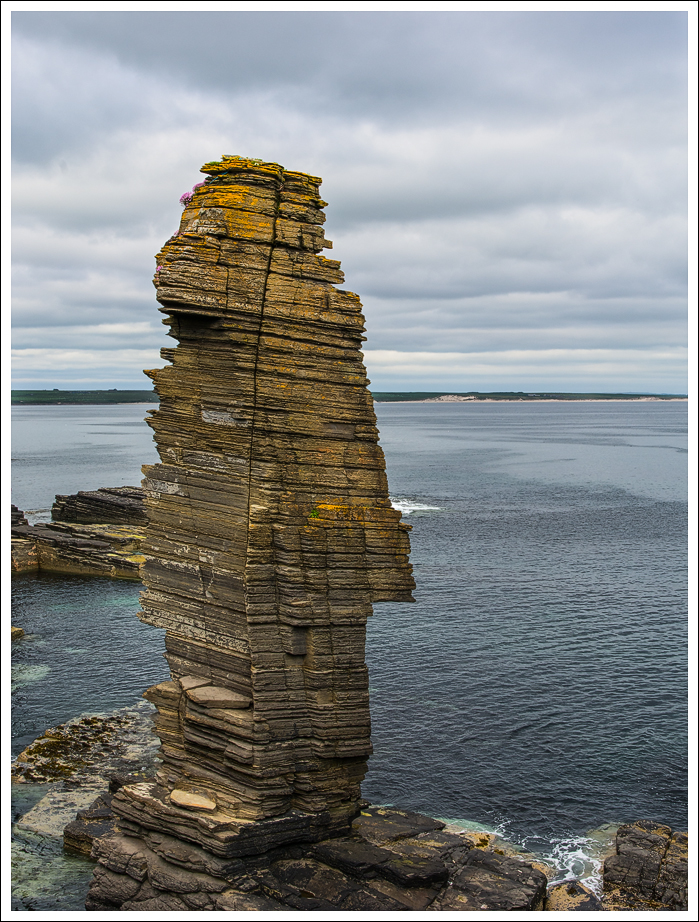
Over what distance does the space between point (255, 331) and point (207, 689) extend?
11.4m

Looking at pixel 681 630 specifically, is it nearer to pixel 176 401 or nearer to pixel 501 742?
pixel 501 742

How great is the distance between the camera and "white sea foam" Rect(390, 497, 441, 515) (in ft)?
351

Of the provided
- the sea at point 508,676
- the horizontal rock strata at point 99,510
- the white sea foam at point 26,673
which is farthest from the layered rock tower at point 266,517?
the horizontal rock strata at point 99,510

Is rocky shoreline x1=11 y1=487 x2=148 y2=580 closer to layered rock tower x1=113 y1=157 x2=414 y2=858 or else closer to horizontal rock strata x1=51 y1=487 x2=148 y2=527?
horizontal rock strata x1=51 y1=487 x2=148 y2=527

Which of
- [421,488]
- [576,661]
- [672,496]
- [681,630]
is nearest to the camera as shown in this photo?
[576,661]

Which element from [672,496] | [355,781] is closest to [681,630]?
Answer: [355,781]

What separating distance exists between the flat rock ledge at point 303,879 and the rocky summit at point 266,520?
0.39 meters

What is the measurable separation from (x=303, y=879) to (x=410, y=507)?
87.5 m

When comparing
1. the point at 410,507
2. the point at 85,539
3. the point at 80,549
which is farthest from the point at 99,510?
the point at 410,507

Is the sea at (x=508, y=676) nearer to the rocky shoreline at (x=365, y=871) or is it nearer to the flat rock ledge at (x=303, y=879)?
the rocky shoreline at (x=365, y=871)

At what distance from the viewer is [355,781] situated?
25.6 metres

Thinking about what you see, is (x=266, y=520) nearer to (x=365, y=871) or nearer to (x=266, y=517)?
(x=266, y=517)

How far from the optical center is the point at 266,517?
24516mm

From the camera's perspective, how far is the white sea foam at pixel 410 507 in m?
107
